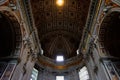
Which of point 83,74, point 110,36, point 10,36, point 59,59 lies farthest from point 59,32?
point 10,36

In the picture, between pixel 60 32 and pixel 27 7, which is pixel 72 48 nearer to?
pixel 60 32

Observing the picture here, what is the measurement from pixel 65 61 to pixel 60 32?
5.43 metres

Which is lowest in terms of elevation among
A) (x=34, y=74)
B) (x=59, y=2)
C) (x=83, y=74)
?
(x=34, y=74)

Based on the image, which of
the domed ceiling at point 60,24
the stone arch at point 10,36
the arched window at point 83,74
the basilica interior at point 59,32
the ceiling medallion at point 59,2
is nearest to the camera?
the basilica interior at point 59,32

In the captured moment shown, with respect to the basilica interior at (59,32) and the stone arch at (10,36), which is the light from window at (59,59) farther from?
the stone arch at (10,36)

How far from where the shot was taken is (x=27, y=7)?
11.9 metres

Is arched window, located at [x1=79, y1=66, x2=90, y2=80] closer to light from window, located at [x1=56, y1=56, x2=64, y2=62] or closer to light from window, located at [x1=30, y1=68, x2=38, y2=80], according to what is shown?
light from window, located at [x1=56, y1=56, x2=64, y2=62]

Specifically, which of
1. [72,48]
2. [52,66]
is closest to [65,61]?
[52,66]

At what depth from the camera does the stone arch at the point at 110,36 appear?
10828mm

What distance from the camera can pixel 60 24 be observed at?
2042 cm

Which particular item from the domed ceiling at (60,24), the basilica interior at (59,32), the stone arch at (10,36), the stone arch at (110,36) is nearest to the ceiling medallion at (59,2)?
the basilica interior at (59,32)

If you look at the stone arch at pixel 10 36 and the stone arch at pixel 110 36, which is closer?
the stone arch at pixel 10 36

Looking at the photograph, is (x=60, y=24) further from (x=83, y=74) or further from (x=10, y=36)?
(x=10, y=36)

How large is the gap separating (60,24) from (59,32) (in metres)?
1.76
